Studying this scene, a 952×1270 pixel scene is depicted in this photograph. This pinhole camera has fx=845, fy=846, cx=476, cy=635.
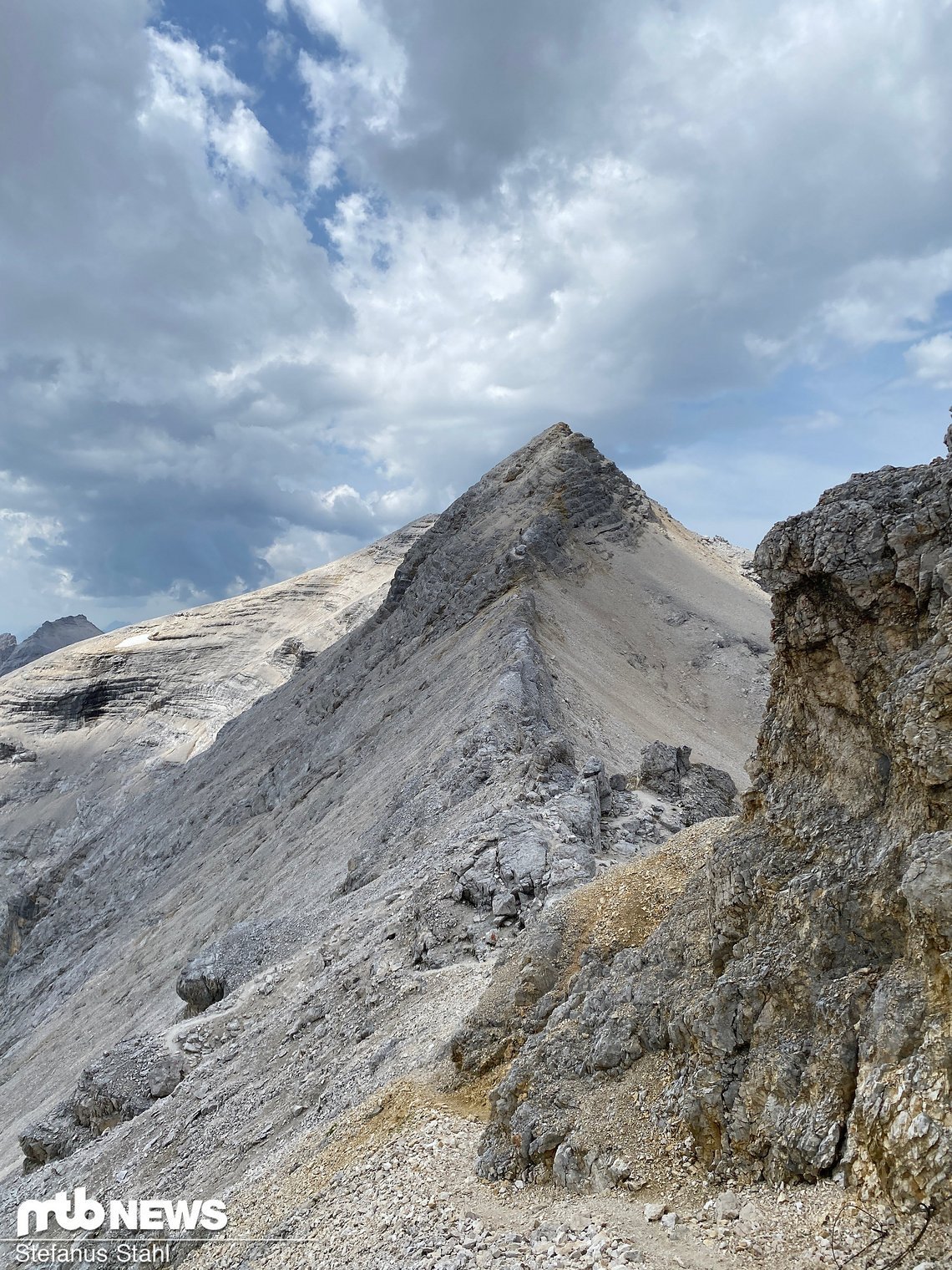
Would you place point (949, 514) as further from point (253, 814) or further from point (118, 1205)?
point (253, 814)

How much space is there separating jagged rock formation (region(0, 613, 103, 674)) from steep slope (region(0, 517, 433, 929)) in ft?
222

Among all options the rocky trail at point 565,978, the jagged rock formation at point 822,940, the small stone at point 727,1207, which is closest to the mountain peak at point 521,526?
the rocky trail at point 565,978

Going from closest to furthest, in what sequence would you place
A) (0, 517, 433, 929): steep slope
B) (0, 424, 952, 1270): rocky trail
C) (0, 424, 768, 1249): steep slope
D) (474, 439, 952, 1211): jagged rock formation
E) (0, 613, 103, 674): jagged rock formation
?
(474, 439, 952, 1211): jagged rock formation < (0, 424, 952, 1270): rocky trail < (0, 424, 768, 1249): steep slope < (0, 517, 433, 929): steep slope < (0, 613, 103, 674): jagged rock formation

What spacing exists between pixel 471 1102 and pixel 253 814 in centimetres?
4023

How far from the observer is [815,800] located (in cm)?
Result: 976

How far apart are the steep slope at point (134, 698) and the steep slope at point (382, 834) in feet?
59.9

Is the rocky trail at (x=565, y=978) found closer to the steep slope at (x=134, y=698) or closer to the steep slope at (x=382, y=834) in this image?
the steep slope at (x=382, y=834)

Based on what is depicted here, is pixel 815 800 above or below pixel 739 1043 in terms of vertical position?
above

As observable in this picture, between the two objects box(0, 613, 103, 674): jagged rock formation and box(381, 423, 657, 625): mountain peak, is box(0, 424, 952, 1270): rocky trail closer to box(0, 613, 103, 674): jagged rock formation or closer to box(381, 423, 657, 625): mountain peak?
box(381, 423, 657, 625): mountain peak

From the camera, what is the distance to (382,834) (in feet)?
103

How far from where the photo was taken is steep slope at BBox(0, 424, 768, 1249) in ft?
62.6

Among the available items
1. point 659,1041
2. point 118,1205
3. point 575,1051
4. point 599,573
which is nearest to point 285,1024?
point 118,1205

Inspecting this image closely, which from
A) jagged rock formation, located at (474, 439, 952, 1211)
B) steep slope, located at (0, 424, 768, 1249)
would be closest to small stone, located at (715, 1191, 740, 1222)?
jagged rock formation, located at (474, 439, 952, 1211)

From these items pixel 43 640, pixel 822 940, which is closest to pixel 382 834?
pixel 822 940
